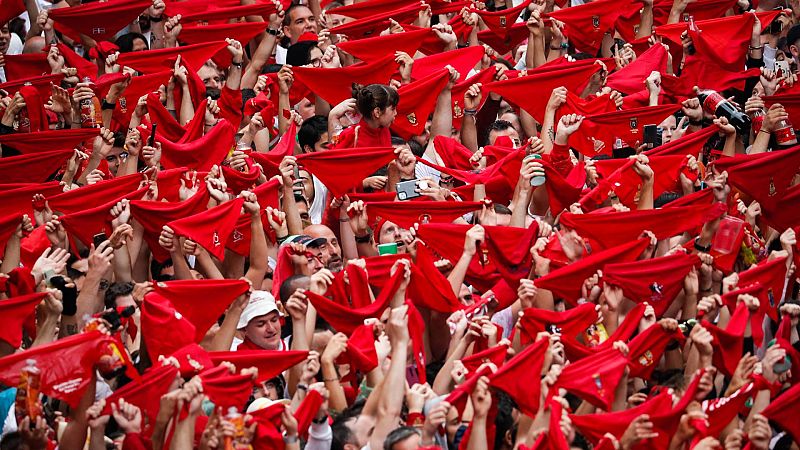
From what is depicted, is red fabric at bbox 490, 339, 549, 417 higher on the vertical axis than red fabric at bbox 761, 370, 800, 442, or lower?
higher

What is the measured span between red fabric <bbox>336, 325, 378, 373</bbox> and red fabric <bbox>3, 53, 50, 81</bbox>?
413cm

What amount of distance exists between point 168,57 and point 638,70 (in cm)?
314

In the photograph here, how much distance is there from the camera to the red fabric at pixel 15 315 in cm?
816

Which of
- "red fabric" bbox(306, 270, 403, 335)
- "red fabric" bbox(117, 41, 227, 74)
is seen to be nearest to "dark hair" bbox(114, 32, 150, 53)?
"red fabric" bbox(117, 41, 227, 74)

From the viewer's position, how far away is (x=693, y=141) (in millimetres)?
10539

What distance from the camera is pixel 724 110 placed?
10.7 meters

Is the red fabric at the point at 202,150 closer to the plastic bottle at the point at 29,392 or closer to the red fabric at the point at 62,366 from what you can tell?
the red fabric at the point at 62,366

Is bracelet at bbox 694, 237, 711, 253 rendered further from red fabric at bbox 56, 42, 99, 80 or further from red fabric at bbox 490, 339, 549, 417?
red fabric at bbox 56, 42, 99, 80

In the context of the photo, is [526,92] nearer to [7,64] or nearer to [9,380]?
[7,64]

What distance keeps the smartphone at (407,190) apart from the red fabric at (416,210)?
0.44ft

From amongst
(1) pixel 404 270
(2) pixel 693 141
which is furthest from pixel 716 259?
(1) pixel 404 270

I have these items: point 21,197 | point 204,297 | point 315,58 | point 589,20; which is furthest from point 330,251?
point 589,20

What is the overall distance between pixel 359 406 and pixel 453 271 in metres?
1.38

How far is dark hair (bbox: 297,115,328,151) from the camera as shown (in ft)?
34.9
